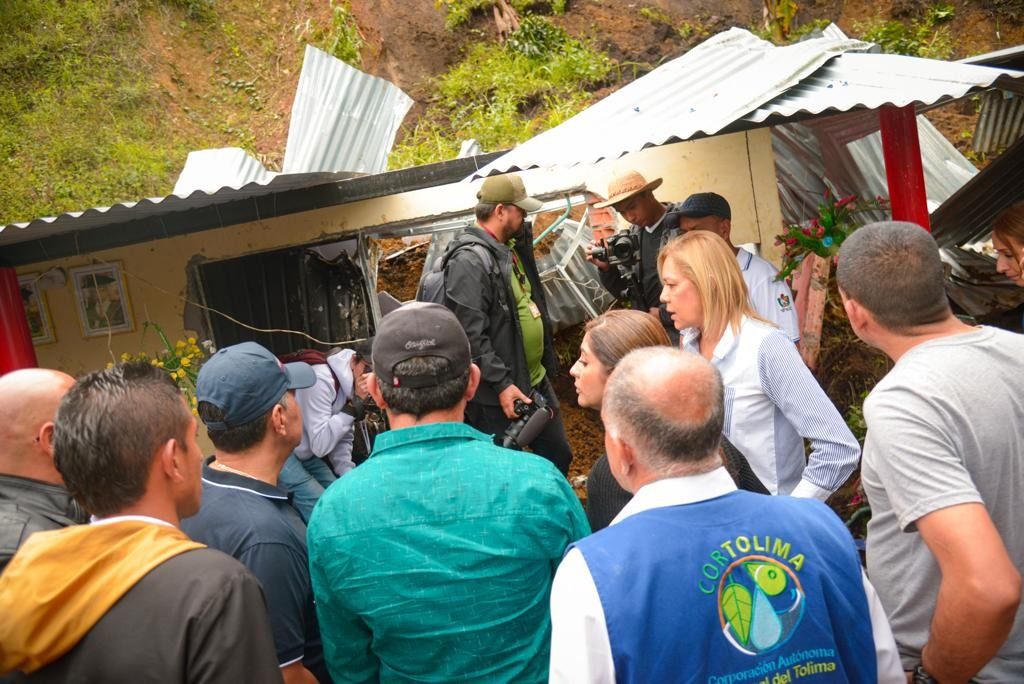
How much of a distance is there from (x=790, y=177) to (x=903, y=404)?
17.6 ft

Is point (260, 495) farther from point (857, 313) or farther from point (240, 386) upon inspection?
point (857, 313)

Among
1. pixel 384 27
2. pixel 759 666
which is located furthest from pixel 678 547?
pixel 384 27

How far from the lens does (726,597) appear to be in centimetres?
157

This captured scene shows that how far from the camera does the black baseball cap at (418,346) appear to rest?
213cm

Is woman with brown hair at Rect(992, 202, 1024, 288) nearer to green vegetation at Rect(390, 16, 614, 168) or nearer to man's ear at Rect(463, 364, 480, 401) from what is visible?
man's ear at Rect(463, 364, 480, 401)

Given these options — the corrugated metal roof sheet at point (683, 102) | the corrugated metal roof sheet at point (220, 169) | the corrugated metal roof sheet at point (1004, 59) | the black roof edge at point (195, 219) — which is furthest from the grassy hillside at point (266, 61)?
the corrugated metal roof sheet at point (1004, 59)

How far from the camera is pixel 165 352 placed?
6.45 meters

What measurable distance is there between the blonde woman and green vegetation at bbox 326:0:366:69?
1003cm

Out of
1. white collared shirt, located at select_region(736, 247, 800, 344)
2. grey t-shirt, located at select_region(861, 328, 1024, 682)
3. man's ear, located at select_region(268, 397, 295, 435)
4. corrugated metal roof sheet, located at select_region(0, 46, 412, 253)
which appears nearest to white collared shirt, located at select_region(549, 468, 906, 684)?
grey t-shirt, located at select_region(861, 328, 1024, 682)

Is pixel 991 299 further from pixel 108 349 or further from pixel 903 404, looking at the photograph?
pixel 108 349

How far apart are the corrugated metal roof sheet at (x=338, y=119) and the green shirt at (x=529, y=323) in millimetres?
2980

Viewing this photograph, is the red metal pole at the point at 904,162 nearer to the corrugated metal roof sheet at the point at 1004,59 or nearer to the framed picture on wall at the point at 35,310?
the corrugated metal roof sheet at the point at 1004,59

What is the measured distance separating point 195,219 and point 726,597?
19.0 feet

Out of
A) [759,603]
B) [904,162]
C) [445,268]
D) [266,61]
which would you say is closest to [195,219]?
[445,268]
